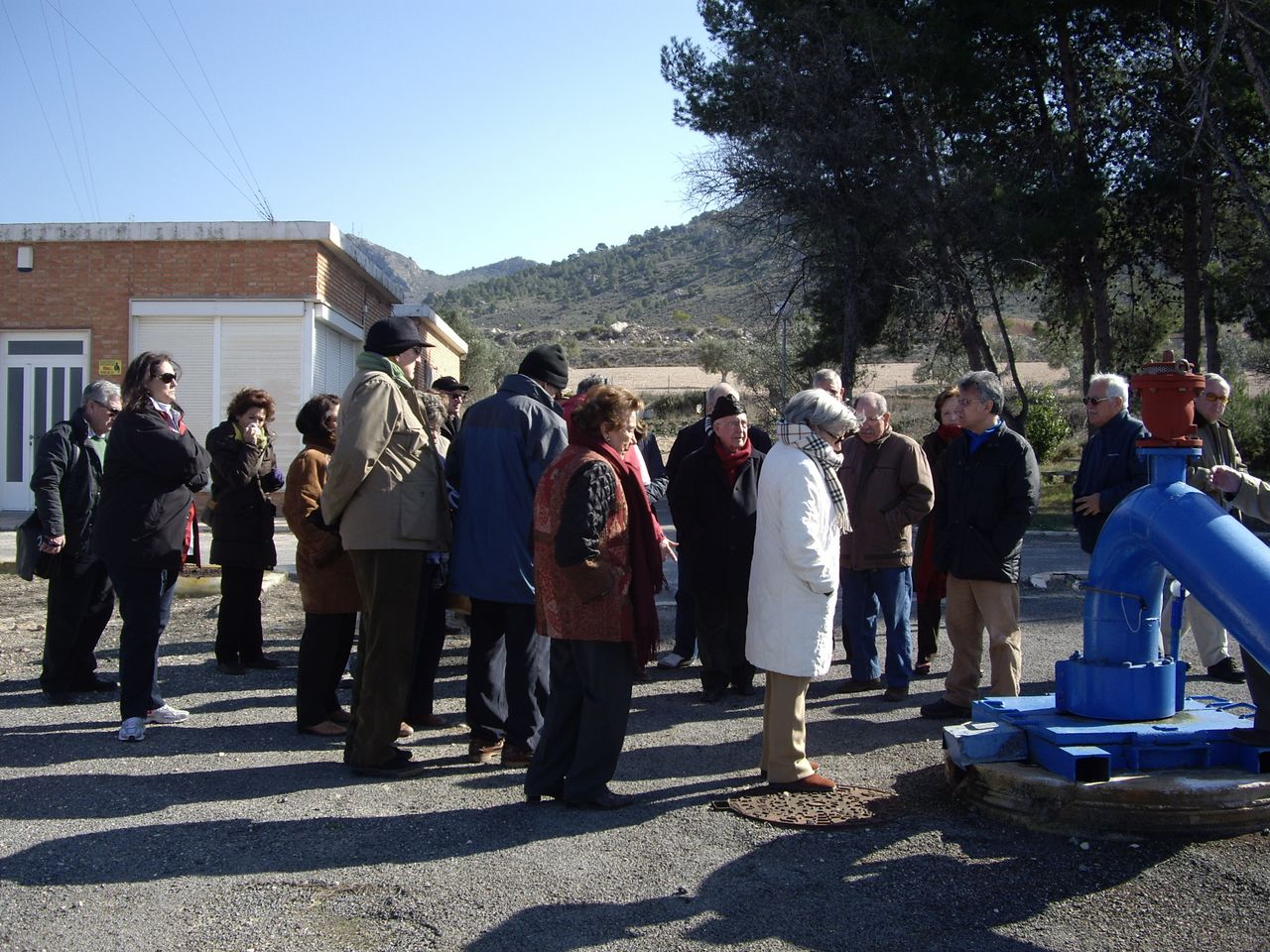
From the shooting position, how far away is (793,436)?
4.99 meters

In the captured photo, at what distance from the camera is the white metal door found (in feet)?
54.2

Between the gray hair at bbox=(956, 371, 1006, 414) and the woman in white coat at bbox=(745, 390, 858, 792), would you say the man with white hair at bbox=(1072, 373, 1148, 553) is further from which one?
the woman in white coat at bbox=(745, 390, 858, 792)

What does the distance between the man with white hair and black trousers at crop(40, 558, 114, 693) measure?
576 cm

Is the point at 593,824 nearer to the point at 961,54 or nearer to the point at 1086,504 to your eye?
the point at 1086,504

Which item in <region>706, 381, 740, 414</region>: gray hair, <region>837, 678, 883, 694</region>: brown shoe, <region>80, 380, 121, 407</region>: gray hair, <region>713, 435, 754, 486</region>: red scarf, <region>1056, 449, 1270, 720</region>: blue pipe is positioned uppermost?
<region>706, 381, 740, 414</region>: gray hair

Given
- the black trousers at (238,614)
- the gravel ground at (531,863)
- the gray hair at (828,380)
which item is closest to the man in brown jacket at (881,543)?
the gray hair at (828,380)

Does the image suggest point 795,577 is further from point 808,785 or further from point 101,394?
point 101,394

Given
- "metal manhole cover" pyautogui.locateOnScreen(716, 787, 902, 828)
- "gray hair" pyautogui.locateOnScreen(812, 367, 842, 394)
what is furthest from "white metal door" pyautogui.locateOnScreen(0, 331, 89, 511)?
"metal manhole cover" pyautogui.locateOnScreen(716, 787, 902, 828)

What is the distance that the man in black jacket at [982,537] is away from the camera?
5934mm

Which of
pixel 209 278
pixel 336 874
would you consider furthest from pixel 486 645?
pixel 209 278

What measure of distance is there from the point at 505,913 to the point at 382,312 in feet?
65.0

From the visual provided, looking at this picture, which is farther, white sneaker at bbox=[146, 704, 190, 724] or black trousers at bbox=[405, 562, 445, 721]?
black trousers at bbox=[405, 562, 445, 721]

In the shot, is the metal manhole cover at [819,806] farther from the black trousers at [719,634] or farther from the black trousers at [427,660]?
the black trousers at [427,660]

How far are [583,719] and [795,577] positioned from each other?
110 centimetres
